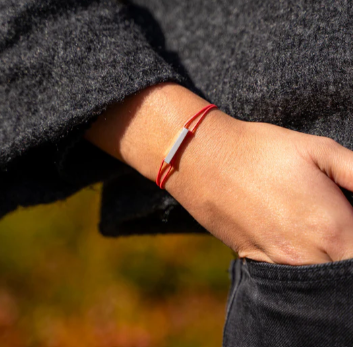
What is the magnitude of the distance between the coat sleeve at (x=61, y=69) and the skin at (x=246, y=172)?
67mm

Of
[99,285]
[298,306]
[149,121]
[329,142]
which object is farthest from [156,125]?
[99,285]

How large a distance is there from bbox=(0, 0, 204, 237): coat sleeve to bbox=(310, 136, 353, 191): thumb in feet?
1.22

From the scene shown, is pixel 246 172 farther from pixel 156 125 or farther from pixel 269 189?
pixel 156 125

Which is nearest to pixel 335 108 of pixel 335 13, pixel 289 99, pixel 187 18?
pixel 289 99

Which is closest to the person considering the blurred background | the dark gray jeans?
the dark gray jeans

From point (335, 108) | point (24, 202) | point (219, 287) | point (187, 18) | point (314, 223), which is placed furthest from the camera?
point (219, 287)

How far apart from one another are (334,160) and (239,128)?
0.22 metres

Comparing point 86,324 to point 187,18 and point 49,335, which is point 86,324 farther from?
point 187,18

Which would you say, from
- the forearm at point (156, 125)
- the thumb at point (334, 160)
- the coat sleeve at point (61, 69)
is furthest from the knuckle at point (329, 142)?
the coat sleeve at point (61, 69)

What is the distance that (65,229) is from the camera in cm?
224

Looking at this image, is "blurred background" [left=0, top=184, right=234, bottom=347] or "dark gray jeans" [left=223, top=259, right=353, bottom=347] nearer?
"dark gray jeans" [left=223, top=259, right=353, bottom=347]

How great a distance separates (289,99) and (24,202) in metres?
0.74

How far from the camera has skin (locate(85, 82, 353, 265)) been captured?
0.75 metres

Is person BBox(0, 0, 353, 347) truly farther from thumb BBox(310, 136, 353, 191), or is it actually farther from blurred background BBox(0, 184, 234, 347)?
blurred background BBox(0, 184, 234, 347)
